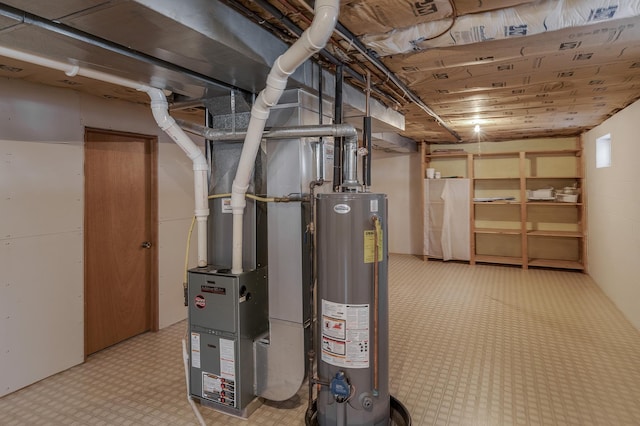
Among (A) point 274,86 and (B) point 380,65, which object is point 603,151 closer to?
(B) point 380,65

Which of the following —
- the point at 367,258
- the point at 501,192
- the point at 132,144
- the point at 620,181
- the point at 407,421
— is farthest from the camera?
the point at 501,192

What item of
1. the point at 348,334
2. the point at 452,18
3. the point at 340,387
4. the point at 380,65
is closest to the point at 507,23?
the point at 452,18

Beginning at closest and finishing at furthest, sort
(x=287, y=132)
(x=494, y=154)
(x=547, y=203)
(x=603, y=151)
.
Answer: (x=287, y=132), (x=603, y=151), (x=547, y=203), (x=494, y=154)

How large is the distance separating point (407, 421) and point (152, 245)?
8.50 feet

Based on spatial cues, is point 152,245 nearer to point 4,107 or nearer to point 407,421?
point 4,107

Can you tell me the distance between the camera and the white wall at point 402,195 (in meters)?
6.85

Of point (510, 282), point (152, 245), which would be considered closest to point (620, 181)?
point (510, 282)

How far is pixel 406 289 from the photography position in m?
4.66

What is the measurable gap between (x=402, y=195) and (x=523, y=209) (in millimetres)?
2061

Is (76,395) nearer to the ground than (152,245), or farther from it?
nearer to the ground

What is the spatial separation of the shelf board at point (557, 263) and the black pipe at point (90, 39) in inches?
219

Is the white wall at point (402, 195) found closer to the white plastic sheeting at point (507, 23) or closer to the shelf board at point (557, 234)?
the shelf board at point (557, 234)

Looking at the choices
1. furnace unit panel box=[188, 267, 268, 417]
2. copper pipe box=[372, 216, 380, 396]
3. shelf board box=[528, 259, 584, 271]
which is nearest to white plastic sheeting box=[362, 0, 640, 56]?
copper pipe box=[372, 216, 380, 396]

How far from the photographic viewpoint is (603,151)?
442 cm
